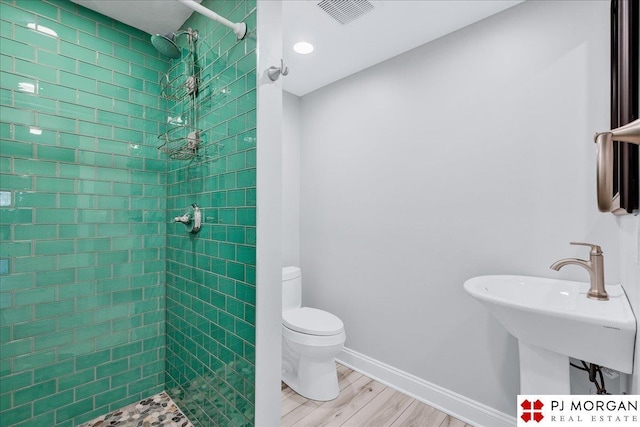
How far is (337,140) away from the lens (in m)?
2.58

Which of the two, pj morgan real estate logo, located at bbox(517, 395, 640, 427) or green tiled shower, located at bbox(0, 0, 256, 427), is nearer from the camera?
pj morgan real estate logo, located at bbox(517, 395, 640, 427)

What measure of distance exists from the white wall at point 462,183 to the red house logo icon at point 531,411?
69 cm

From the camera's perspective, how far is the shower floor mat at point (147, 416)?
170 centimetres

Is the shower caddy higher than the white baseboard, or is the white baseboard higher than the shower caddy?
the shower caddy

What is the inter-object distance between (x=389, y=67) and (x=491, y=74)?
0.74 m

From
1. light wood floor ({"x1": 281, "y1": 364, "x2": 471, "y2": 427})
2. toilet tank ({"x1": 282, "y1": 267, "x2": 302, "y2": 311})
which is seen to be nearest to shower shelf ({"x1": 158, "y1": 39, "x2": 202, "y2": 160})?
toilet tank ({"x1": 282, "y1": 267, "x2": 302, "y2": 311})

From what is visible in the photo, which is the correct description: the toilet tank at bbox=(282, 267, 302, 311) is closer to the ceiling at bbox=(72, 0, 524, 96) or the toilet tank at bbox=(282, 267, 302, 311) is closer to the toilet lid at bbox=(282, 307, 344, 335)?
the toilet lid at bbox=(282, 307, 344, 335)

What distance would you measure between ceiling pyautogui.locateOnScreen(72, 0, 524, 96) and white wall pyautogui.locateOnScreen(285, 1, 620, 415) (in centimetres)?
10

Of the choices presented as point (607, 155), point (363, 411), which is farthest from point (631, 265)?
point (363, 411)

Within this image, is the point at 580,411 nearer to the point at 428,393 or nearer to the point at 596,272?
the point at 596,272

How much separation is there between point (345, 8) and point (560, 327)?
187 centimetres

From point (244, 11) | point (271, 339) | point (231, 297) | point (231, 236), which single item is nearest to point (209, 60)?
point (244, 11)

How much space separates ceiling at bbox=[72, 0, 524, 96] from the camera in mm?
1659

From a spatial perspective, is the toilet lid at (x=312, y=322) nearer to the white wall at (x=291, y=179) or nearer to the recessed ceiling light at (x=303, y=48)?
the white wall at (x=291, y=179)
